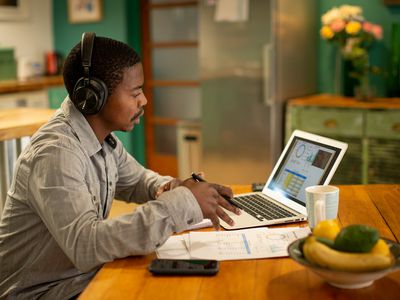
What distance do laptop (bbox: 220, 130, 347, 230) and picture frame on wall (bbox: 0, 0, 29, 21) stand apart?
398cm

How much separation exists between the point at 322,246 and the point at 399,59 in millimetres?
3094

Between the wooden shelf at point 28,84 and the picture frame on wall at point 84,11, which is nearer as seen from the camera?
the wooden shelf at point 28,84

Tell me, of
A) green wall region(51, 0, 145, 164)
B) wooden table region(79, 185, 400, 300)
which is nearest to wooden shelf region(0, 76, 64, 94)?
green wall region(51, 0, 145, 164)

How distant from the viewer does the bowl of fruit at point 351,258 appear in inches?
45.2

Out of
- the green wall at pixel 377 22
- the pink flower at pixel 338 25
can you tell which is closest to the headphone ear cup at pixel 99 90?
the pink flower at pixel 338 25

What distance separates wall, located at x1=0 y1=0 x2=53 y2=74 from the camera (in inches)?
209

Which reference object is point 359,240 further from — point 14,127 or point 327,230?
point 14,127

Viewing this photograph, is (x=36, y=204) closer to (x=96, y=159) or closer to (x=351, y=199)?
(x=96, y=159)

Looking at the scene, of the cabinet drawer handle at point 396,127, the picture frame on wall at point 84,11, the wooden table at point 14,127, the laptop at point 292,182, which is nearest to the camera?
the laptop at point 292,182

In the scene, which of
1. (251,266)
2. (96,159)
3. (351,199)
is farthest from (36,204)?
(351,199)

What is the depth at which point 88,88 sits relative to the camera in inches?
60.2

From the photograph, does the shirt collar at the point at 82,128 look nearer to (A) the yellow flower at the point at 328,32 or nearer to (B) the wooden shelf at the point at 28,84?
(A) the yellow flower at the point at 328,32

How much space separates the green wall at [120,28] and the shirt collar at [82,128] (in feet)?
12.0

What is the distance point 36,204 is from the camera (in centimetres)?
150
